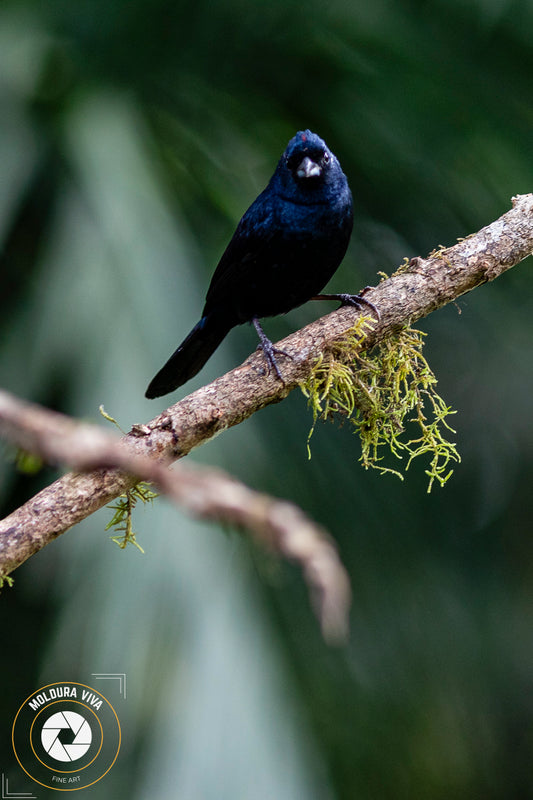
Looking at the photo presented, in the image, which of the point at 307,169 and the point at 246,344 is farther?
the point at 246,344

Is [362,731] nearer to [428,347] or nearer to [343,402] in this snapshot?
[343,402]

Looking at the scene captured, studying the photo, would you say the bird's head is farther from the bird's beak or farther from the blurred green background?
the blurred green background

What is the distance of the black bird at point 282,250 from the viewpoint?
2939mm

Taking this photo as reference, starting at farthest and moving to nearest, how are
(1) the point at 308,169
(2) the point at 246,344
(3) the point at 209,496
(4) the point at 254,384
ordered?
(2) the point at 246,344, (1) the point at 308,169, (4) the point at 254,384, (3) the point at 209,496

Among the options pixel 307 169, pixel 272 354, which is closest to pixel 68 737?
pixel 272 354

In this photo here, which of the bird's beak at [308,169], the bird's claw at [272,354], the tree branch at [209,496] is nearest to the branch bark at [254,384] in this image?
the bird's claw at [272,354]

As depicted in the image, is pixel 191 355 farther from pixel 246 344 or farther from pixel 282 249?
pixel 282 249

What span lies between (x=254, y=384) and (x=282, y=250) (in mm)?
1000

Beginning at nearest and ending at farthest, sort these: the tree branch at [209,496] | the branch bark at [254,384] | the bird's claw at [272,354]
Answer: the tree branch at [209,496] < the branch bark at [254,384] < the bird's claw at [272,354]

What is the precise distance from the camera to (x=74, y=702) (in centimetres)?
271

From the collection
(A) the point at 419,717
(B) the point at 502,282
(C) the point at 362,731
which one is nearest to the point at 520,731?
(A) the point at 419,717

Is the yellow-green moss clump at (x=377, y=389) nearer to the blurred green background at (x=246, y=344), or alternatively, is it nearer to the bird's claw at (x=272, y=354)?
the bird's claw at (x=272, y=354)

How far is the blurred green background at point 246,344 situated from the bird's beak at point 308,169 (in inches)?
26.3

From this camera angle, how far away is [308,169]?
9.51 ft
